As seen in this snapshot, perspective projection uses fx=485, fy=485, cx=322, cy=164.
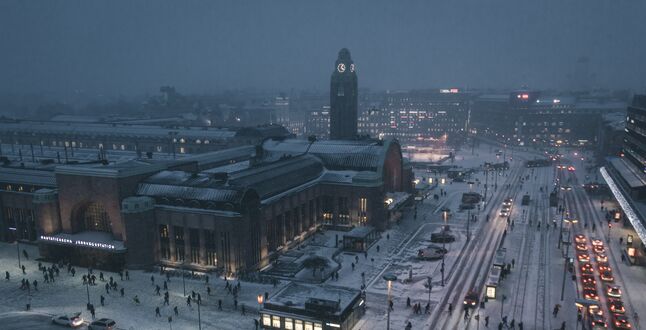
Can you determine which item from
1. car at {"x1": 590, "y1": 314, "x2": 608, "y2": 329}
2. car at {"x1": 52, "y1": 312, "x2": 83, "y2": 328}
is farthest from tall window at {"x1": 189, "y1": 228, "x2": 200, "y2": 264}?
car at {"x1": 590, "y1": 314, "x2": 608, "y2": 329}

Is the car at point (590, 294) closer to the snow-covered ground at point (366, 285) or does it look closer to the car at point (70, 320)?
the snow-covered ground at point (366, 285)

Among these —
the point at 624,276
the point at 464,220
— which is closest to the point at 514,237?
the point at 464,220

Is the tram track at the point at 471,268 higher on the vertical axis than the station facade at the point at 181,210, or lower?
lower

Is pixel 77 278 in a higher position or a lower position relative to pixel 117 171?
lower

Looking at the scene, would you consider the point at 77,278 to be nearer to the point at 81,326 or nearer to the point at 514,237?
the point at 81,326

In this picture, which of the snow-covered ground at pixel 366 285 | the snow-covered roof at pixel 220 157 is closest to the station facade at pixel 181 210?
the snow-covered ground at pixel 366 285

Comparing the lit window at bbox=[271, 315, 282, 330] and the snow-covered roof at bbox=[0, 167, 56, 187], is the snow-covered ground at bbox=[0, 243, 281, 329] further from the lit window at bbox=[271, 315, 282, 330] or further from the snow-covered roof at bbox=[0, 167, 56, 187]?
the snow-covered roof at bbox=[0, 167, 56, 187]
